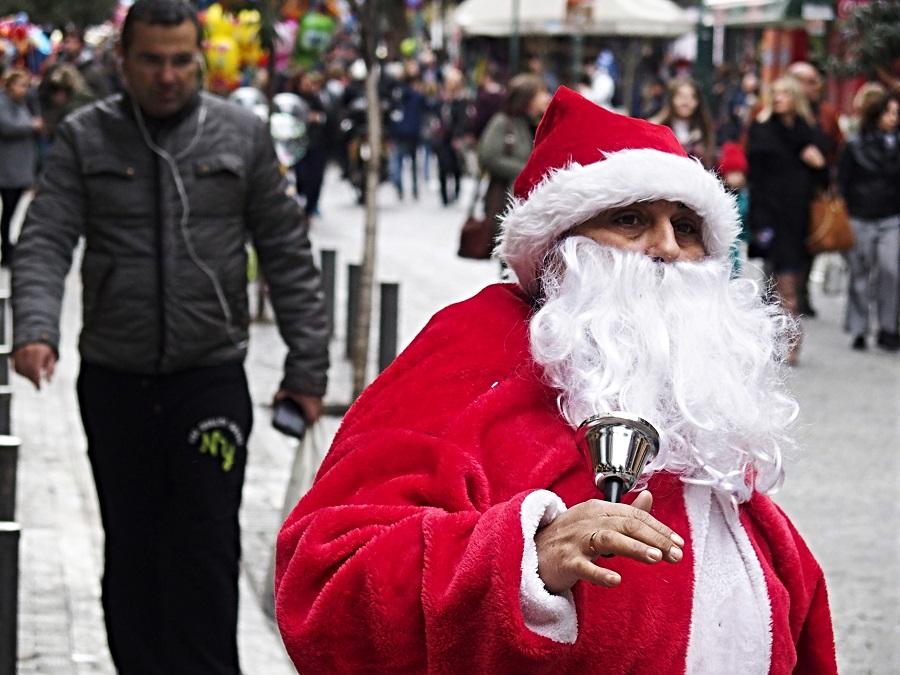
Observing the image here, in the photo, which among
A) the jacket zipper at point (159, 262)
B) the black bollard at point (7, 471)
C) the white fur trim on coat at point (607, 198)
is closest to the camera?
the white fur trim on coat at point (607, 198)

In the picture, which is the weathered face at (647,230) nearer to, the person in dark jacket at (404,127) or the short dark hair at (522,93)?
the short dark hair at (522,93)

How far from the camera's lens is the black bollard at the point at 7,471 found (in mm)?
4348

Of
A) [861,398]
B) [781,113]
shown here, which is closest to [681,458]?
[861,398]

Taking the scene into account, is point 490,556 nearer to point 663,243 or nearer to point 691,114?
point 663,243

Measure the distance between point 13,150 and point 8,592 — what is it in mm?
12227

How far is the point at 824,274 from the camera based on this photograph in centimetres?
1557

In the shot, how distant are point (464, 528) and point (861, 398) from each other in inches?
334

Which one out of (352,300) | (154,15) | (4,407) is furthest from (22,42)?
(154,15)

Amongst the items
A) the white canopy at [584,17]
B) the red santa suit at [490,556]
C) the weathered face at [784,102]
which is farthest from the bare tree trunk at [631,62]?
the red santa suit at [490,556]

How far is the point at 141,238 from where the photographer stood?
13.8 ft

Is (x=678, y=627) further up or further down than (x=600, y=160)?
further down

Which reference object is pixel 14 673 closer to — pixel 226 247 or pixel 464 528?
pixel 226 247

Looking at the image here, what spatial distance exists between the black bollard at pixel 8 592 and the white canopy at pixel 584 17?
55.2ft

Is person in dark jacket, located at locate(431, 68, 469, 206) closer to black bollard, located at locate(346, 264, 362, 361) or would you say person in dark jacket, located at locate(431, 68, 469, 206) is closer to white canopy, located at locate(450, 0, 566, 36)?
white canopy, located at locate(450, 0, 566, 36)
